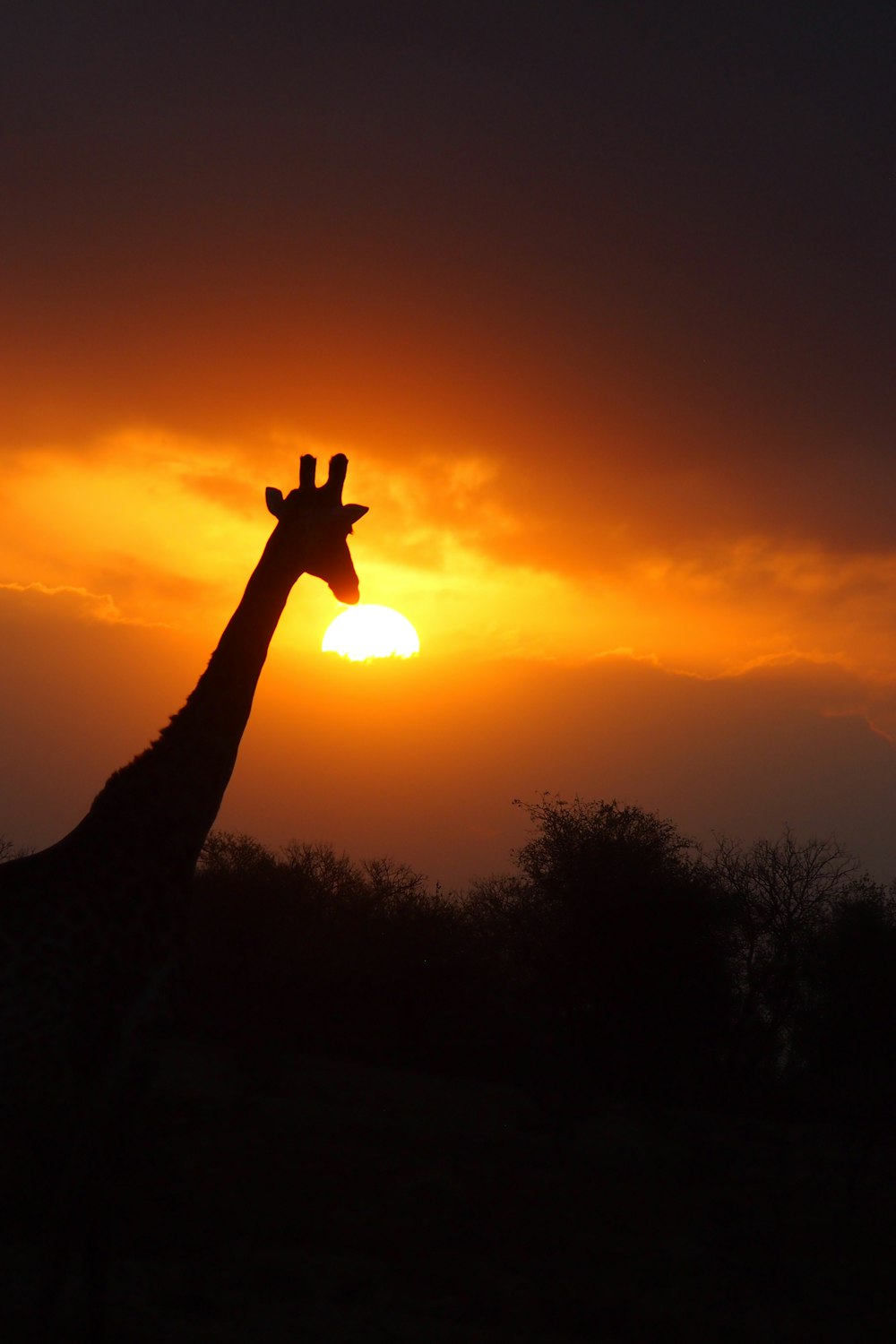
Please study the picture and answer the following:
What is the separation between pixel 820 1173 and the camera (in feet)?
73.7

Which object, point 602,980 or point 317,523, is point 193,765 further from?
point 602,980

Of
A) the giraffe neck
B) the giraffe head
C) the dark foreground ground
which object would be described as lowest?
the dark foreground ground

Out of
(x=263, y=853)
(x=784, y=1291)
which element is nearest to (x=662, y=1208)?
(x=784, y=1291)

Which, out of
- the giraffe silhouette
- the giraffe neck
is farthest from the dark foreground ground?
the giraffe neck

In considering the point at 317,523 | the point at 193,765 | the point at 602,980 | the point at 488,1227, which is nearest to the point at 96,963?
the point at 193,765

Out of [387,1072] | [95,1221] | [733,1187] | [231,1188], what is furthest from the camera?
[387,1072]

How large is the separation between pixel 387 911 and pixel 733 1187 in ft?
72.0

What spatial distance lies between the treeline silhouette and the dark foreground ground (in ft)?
5.36

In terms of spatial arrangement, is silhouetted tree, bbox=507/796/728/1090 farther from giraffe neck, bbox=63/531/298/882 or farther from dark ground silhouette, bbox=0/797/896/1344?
giraffe neck, bbox=63/531/298/882

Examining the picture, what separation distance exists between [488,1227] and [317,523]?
1029cm

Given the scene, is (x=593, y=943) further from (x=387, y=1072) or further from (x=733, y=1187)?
(x=387, y=1072)

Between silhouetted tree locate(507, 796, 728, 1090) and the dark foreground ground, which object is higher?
silhouetted tree locate(507, 796, 728, 1090)

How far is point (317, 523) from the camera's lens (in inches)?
334

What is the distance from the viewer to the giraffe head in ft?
27.9
